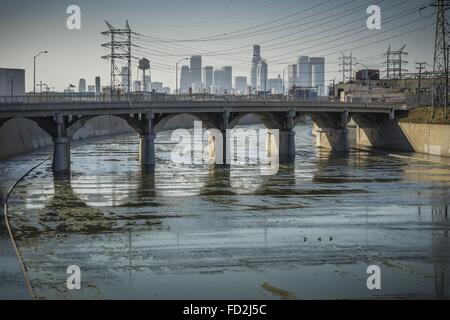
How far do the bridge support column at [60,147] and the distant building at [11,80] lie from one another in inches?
1410

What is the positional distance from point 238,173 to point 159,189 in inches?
631

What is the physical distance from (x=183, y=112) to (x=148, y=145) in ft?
25.3

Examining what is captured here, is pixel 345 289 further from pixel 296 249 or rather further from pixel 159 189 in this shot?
pixel 159 189

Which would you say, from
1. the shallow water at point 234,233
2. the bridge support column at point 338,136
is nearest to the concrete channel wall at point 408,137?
the bridge support column at point 338,136

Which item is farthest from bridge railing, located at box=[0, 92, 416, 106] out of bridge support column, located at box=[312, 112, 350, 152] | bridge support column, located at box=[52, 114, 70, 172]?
bridge support column, located at box=[312, 112, 350, 152]

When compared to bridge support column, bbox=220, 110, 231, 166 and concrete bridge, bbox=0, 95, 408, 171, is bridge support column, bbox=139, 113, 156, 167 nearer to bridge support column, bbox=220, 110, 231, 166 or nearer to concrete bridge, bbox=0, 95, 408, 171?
concrete bridge, bbox=0, 95, 408, 171

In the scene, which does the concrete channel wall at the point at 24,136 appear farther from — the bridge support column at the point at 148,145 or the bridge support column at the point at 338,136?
the bridge support column at the point at 338,136

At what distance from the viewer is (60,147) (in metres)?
76.8

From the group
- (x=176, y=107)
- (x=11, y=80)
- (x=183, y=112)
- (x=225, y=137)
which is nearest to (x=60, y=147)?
(x=176, y=107)

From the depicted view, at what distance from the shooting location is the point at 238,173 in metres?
76.1

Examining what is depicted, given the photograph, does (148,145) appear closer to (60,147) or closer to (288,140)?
(60,147)

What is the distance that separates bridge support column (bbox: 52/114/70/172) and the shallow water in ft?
6.25

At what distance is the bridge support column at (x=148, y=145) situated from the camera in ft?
274
